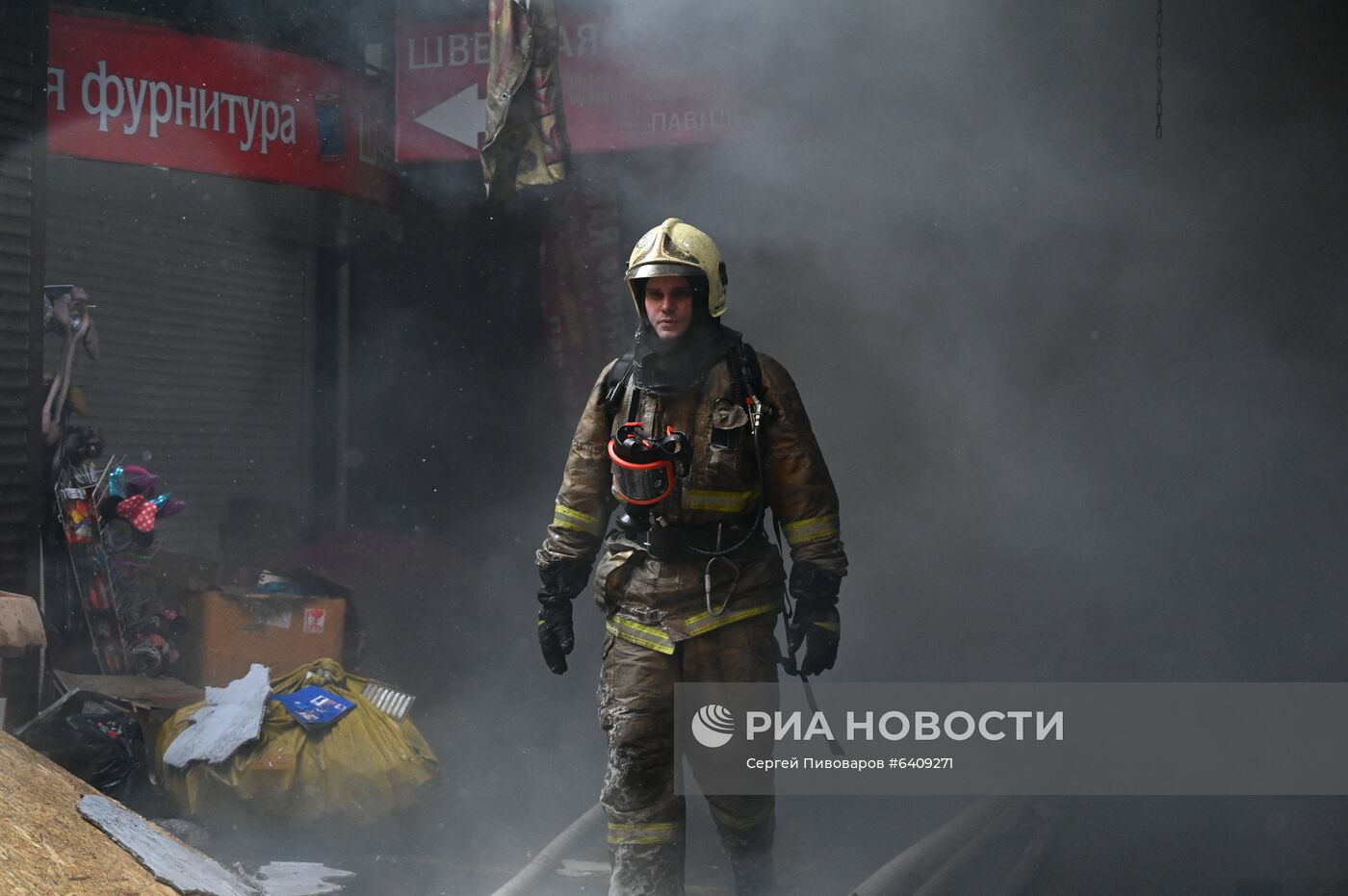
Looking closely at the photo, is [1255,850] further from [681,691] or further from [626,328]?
[626,328]

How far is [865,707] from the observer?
6277 mm

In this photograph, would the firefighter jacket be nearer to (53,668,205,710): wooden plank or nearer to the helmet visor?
the helmet visor

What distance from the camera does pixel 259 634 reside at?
6332 mm

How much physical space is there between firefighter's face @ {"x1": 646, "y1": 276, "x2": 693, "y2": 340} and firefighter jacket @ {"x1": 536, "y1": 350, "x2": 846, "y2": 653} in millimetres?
166

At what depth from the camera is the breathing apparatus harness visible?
12.3 ft

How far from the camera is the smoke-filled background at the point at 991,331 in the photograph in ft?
23.0

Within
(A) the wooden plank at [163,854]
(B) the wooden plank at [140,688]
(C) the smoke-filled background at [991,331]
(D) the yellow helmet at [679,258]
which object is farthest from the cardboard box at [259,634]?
(D) the yellow helmet at [679,258]

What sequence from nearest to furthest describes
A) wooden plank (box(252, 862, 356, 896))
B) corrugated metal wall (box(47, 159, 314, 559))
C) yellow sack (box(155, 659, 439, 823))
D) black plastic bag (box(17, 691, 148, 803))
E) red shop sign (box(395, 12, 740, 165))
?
wooden plank (box(252, 862, 356, 896)), black plastic bag (box(17, 691, 148, 803)), yellow sack (box(155, 659, 439, 823)), red shop sign (box(395, 12, 740, 165)), corrugated metal wall (box(47, 159, 314, 559))

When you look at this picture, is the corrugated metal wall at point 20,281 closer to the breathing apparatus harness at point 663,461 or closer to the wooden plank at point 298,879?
the wooden plank at point 298,879

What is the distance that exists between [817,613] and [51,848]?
210cm

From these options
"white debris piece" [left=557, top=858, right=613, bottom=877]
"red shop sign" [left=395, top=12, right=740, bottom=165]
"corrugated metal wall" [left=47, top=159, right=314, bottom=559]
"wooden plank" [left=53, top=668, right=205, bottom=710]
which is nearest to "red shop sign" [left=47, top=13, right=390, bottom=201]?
"corrugated metal wall" [left=47, top=159, right=314, bottom=559]

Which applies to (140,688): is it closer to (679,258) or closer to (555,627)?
(555,627)

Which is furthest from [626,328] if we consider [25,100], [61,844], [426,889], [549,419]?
[61,844]

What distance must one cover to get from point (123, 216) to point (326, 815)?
4.05m
